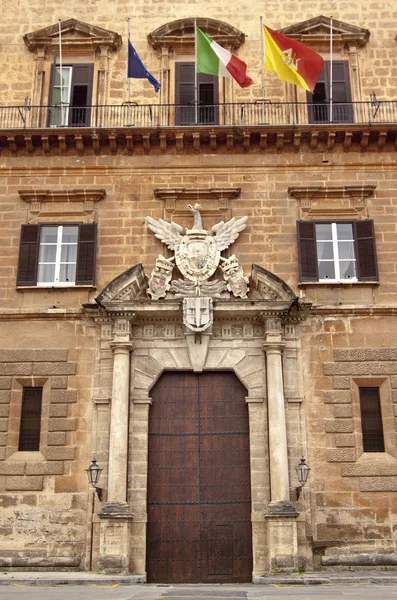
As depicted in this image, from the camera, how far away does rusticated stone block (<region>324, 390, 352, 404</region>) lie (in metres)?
15.7

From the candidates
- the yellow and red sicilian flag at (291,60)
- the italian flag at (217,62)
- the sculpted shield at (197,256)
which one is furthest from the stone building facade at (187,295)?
the italian flag at (217,62)

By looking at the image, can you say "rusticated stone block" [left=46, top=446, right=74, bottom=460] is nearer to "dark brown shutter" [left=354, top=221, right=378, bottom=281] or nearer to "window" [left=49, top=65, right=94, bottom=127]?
"dark brown shutter" [left=354, top=221, right=378, bottom=281]

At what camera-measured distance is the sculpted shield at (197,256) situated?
54.1ft

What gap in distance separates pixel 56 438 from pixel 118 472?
1697 mm

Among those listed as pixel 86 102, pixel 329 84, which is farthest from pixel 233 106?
pixel 86 102

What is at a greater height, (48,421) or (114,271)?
(114,271)

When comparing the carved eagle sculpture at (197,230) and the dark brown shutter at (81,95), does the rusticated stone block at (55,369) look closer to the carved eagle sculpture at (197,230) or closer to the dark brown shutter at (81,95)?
the carved eagle sculpture at (197,230)

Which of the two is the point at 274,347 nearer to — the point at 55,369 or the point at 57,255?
the point at 55,369

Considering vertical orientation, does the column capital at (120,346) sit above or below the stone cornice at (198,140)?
below

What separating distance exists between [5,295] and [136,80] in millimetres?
6661

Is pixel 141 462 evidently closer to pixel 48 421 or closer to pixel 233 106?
pixel 48 421

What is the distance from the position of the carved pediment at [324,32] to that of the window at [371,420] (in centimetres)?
935

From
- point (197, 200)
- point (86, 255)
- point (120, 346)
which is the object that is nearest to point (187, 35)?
point (197, 200)

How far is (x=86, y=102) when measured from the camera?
18.6 meters
